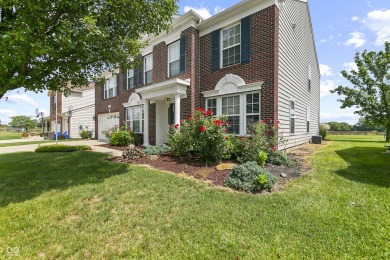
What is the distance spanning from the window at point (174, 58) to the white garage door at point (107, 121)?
7.18 meters

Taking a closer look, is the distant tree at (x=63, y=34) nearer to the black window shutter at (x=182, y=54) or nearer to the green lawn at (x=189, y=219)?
the green lawn at (x=189, y=219)

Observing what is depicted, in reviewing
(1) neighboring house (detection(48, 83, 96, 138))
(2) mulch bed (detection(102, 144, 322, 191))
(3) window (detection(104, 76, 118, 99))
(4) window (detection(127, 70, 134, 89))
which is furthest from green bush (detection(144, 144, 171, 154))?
(1) neighboring house (detection(48, 83, 96, 138))

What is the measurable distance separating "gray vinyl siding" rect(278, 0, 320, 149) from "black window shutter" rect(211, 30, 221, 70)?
261 centimetres

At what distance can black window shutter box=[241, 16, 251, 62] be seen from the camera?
784 cm

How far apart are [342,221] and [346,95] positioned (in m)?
20.1

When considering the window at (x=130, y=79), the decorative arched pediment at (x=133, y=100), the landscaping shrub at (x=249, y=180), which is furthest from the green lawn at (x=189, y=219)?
the window at (x=130, y=79)

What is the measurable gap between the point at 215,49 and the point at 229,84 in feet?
6.30

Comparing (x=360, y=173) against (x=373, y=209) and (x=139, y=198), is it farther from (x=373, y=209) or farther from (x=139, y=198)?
(x=139, y=198)

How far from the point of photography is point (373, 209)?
3.36 m

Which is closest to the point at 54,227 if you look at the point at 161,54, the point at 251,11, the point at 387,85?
the point at 251,11

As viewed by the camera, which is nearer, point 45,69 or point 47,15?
point 47,15

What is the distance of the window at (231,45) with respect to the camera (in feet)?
27.2

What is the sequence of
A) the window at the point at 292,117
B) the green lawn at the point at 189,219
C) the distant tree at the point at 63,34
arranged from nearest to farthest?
the green lawn at the point at 189,219
the distant tree at the point at 63,34
the window at the point at 292,117

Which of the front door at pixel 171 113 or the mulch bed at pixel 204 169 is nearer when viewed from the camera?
the mulch bed at pixel 204 169
